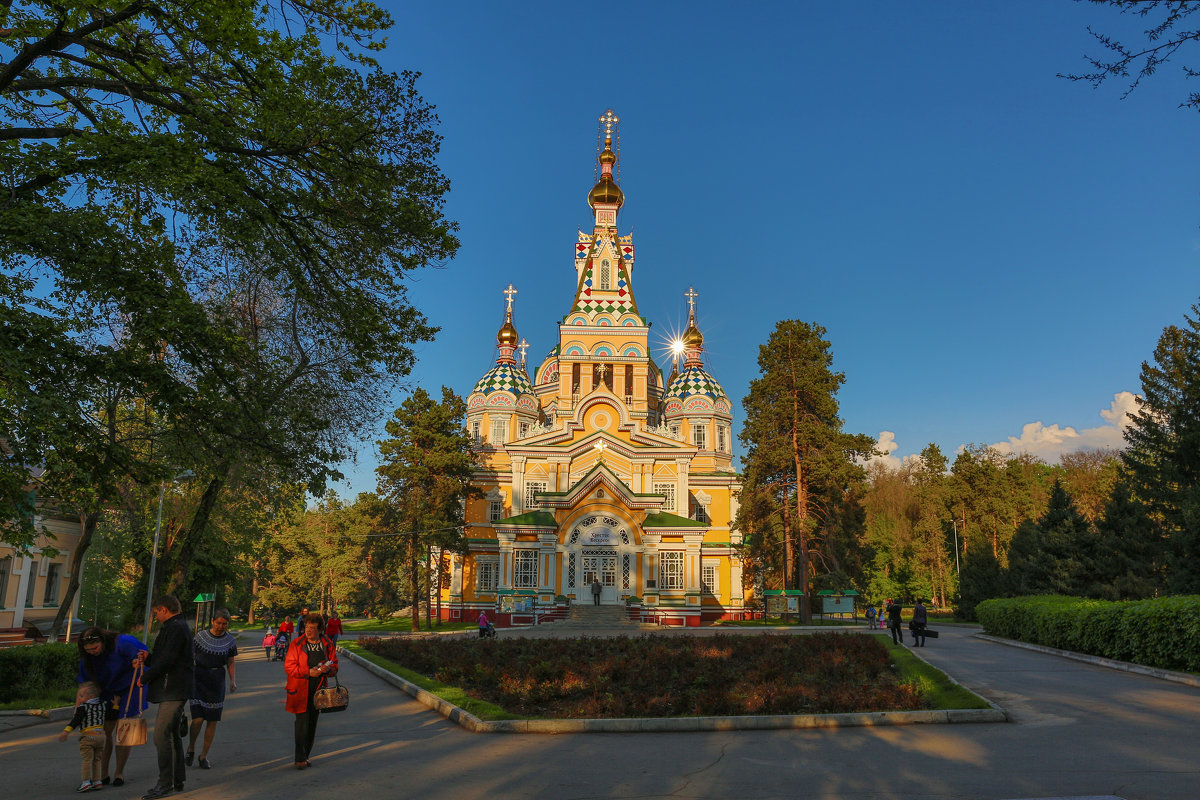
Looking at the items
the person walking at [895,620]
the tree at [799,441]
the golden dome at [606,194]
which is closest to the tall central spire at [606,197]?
the golden dome at [606,194]

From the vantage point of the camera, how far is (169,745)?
25.0 feet

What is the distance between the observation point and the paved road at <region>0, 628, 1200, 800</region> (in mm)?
7484

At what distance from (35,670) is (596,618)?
98.3 ft

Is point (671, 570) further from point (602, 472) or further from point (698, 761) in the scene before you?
point (698, 761)

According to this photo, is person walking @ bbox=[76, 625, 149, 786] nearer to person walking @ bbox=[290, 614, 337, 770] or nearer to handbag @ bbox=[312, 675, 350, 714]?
person walking @ bbox=[290, 614, 337, 770]

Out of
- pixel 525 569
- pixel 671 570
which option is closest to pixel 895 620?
pixel 671 570

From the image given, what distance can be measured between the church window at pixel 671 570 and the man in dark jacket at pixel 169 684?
36841 millimetres

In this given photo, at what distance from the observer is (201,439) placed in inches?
482

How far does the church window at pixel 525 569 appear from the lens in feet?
144

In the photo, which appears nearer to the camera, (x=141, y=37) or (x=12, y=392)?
(x=12, y=392)

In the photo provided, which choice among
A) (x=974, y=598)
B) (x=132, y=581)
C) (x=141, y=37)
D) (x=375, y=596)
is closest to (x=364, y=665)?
(x=141, y=37)

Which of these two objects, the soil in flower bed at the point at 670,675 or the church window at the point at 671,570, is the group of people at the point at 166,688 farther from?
the church window at the point at 671,570

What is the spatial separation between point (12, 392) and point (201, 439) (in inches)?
133

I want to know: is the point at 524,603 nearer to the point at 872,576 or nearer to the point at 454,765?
the point at 872,576
